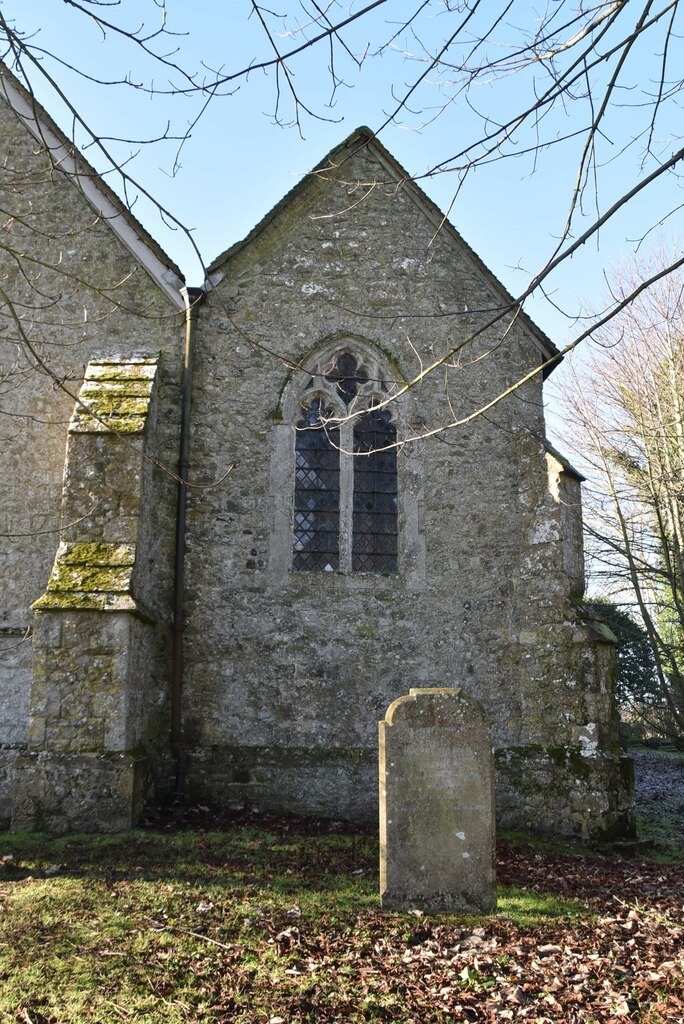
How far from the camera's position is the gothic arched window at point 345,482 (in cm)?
1055

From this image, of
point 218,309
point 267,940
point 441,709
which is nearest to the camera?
point 267,940

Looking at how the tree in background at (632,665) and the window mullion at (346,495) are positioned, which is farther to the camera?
the tree in background at (632,665)

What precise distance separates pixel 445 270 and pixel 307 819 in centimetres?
737

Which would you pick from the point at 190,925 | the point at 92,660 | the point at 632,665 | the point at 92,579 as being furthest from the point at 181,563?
the point at 632,665

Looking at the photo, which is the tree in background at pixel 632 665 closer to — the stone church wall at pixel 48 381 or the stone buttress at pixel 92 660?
the stone church wall at pixel 48 381

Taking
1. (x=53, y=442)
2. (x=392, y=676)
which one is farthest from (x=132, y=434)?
(x=392, y=676)

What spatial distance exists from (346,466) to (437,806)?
5.34 meters

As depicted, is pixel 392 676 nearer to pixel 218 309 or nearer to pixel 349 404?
pixel 349 404

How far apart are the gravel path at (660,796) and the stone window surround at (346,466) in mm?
4759

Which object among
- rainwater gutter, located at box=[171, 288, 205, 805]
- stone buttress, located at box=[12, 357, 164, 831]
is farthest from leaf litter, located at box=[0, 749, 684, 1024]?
rainwater gutter, located at box=[171, 288, 205, 805]

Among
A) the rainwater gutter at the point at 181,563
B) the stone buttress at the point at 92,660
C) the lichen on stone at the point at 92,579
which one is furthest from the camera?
the rainwater gutter at the point at 181,563

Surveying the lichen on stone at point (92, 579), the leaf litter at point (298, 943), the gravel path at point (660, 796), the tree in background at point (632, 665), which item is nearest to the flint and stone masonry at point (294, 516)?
the lichen on stone at point (92, 579)

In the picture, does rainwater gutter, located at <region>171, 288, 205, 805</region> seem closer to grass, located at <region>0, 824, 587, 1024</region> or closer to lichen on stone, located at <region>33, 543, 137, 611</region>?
lichen on stone, located at <region>33, 543, 137, 611</region>

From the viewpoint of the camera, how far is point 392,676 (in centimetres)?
1002
